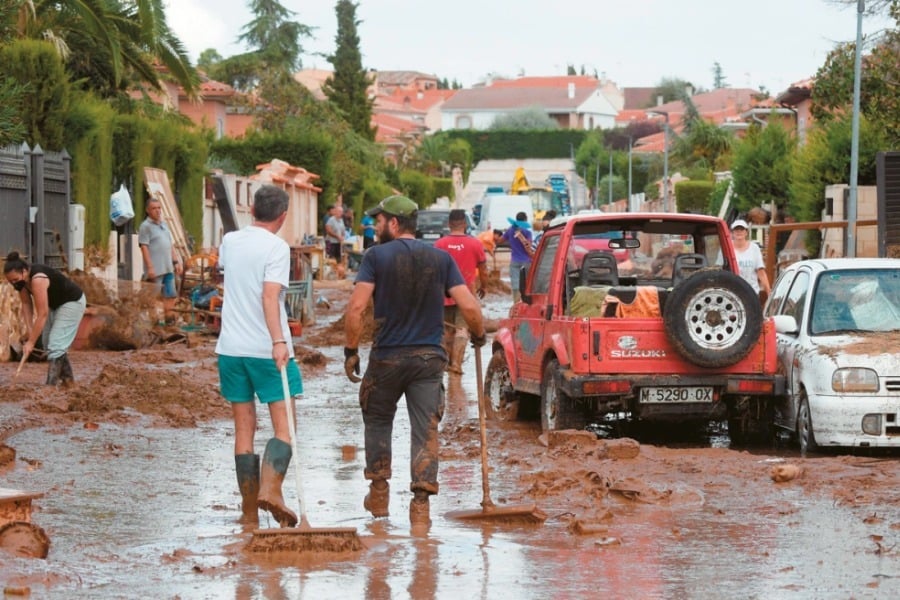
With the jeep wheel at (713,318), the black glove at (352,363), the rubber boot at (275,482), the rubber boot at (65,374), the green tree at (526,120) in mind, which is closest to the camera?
the rubber boot at (275,482)

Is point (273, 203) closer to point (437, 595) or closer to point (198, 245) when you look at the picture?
point (437, 595)

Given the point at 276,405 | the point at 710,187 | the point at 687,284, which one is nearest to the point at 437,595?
the point at 276,405

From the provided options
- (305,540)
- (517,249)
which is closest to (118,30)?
(517,249)

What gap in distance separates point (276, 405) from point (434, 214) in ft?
136

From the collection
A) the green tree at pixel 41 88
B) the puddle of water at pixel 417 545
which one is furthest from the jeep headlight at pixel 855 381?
the green tree at pixel 41 88

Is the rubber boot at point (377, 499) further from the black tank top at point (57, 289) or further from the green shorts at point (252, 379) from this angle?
the black tank top at point (57, 289)

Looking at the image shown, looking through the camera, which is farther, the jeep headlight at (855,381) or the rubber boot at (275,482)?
the jeep headlight at (855,381)

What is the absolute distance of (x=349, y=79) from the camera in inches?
3711

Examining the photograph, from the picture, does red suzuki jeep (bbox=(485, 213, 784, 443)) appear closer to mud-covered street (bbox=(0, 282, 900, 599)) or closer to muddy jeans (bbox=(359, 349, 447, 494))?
mud-covered street (bbox=(0, 282, 900, 599))

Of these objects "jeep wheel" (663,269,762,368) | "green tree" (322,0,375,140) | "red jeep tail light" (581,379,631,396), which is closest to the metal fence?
"red jeep tail light" (581,379,631,396)

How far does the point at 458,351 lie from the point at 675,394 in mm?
6006

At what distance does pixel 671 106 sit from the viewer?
17700 centimetres

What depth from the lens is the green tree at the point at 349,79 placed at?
302 ft

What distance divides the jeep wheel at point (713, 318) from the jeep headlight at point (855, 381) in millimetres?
731
